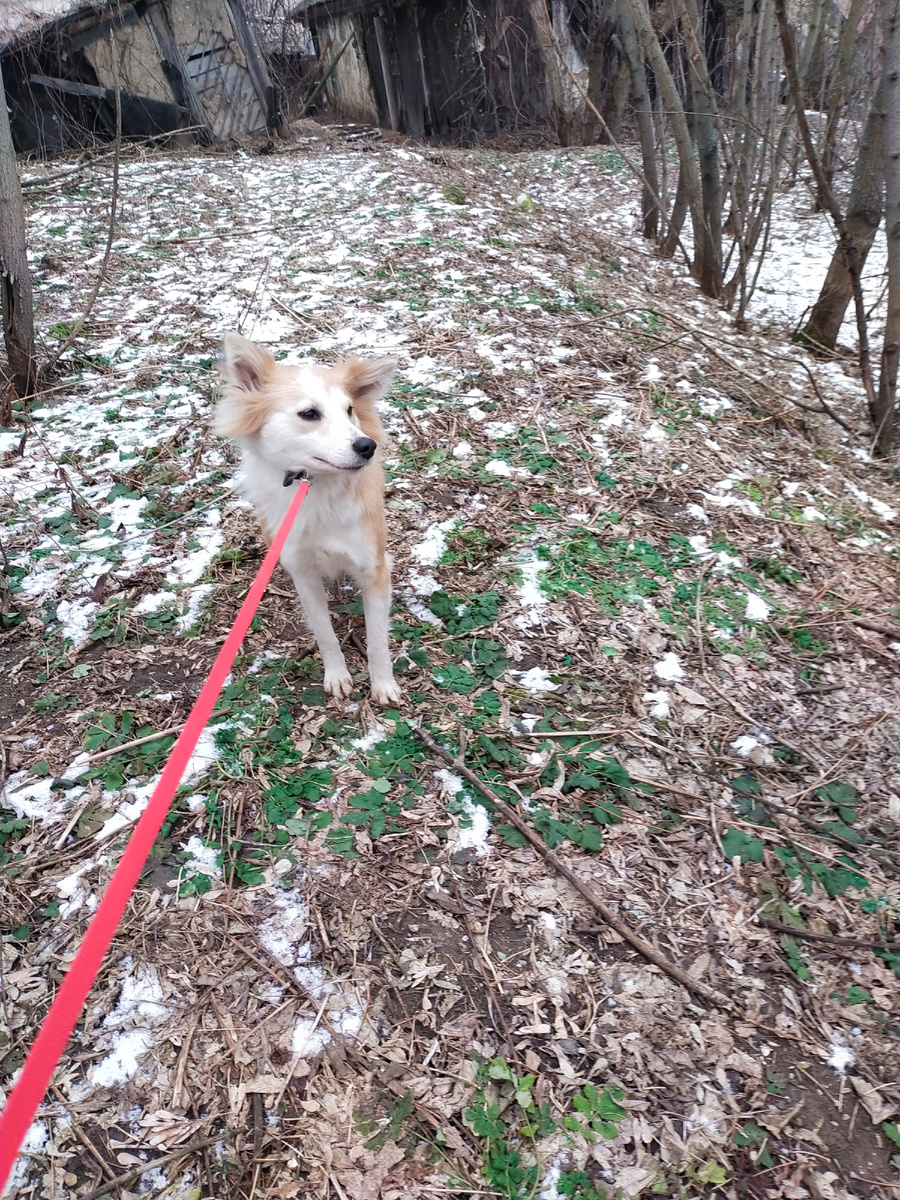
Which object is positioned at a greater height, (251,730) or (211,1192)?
(251,730)

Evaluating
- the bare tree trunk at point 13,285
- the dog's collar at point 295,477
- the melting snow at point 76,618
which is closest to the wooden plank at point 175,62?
the bare tree trunk at point 13,285

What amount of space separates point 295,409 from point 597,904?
2.22 metres

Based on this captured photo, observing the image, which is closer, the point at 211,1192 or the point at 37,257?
the point at 211,1192

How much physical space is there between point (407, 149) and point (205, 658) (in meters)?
15.1

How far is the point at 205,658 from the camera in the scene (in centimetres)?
352

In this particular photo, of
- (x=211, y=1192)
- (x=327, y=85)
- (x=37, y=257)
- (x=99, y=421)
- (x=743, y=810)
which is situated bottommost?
(x=743, y=810)

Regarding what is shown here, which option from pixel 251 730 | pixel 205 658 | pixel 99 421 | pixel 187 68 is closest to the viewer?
pixel 251 730

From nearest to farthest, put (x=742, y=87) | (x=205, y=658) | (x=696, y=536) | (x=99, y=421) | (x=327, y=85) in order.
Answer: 1. (x=205, y=658)
2. (x=696, y=536)
3. (x=99, y=421)
4. (x=742, y=87)
5. (x=327, y=85)

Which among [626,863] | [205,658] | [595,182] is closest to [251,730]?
[205,658]

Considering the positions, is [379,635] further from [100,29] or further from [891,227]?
[100,29]

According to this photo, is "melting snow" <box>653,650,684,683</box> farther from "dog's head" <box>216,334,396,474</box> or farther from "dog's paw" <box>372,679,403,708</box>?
"dog's head" <box>216,334,396,474</box>

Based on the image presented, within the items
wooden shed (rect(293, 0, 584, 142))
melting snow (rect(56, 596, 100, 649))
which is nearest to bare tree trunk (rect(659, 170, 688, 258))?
melting snow (rect(56, 596, 100, 649))

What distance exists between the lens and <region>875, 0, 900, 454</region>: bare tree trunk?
4891 mm

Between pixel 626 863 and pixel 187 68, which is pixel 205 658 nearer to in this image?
pixel 626 863
